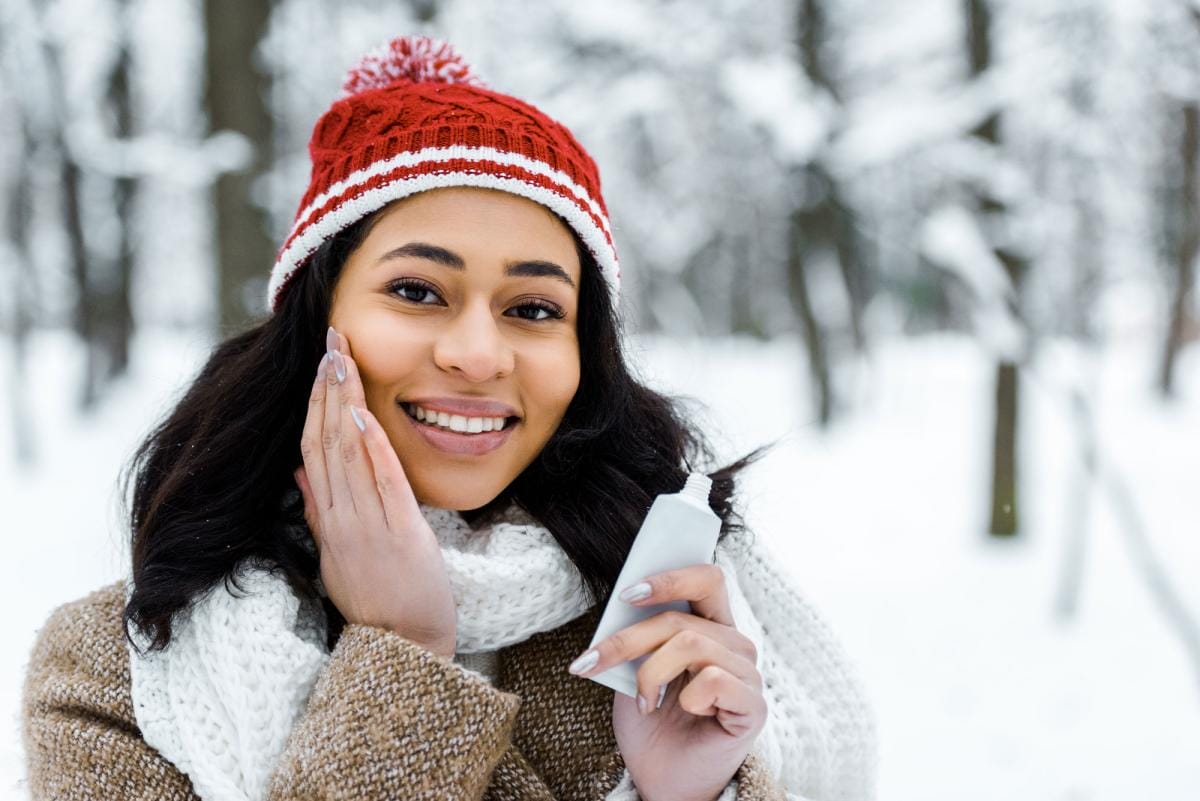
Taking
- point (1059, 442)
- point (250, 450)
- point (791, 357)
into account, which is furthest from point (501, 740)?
point (791, 357)

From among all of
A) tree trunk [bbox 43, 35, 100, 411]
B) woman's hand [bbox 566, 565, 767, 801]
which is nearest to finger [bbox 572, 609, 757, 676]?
woman's hand [bbox 566, 565, 767, 801]

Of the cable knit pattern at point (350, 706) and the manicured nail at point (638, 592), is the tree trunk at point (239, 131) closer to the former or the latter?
the cable knit pattern at point (350, 706)

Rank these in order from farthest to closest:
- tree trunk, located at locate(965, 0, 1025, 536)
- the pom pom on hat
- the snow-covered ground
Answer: tree trunk, located at locate(965, 0, 1025, 536) < the snow-covered ground < the pom pom on hat

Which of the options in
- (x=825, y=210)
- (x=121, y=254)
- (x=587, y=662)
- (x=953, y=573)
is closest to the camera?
(x=587, y=662)

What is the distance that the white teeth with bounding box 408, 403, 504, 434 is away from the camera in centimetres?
145

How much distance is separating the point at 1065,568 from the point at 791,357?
46.9ft

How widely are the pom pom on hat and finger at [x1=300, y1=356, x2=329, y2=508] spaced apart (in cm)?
59

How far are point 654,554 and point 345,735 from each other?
0.48 metres

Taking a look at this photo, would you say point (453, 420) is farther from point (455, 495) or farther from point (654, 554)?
point (654, 554)

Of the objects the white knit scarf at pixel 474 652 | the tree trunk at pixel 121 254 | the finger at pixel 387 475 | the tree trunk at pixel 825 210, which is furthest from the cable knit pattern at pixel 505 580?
the tree trunk at pixel 121 254

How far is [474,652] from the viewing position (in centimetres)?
160

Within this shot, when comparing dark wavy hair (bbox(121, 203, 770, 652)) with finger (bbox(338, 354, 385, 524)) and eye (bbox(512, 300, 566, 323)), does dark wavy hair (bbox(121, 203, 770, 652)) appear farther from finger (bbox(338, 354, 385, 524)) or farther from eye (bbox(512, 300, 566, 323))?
finger (bbox(338, 354, 385, 524))

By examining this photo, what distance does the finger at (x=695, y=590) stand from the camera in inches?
Result: 50.5

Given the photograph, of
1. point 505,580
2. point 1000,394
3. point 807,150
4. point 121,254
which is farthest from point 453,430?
point 121,254
